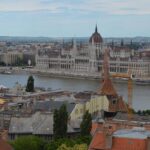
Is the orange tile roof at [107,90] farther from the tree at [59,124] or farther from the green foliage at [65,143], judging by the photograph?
the green foliage at [65,143]

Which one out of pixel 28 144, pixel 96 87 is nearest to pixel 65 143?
pixel 28 144

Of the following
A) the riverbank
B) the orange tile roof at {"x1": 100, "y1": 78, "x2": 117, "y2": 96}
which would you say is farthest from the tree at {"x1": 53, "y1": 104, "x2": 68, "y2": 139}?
the riverbank

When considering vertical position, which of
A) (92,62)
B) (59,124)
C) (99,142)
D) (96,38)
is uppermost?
(96,38)

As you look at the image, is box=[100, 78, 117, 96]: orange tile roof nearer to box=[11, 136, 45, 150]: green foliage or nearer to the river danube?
the river danube

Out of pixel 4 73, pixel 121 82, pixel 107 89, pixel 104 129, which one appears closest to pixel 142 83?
pixel 121 82

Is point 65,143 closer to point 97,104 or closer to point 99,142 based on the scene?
point 99,142

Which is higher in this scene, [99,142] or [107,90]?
[99,142]

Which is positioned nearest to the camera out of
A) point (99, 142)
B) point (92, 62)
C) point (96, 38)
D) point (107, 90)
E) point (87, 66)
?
point (99, 142)

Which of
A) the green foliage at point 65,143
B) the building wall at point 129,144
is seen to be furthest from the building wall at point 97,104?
the building wall at point 129,144

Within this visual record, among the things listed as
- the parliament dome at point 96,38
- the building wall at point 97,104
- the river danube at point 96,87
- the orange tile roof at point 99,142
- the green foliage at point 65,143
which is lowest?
the river danube at point 96,87
